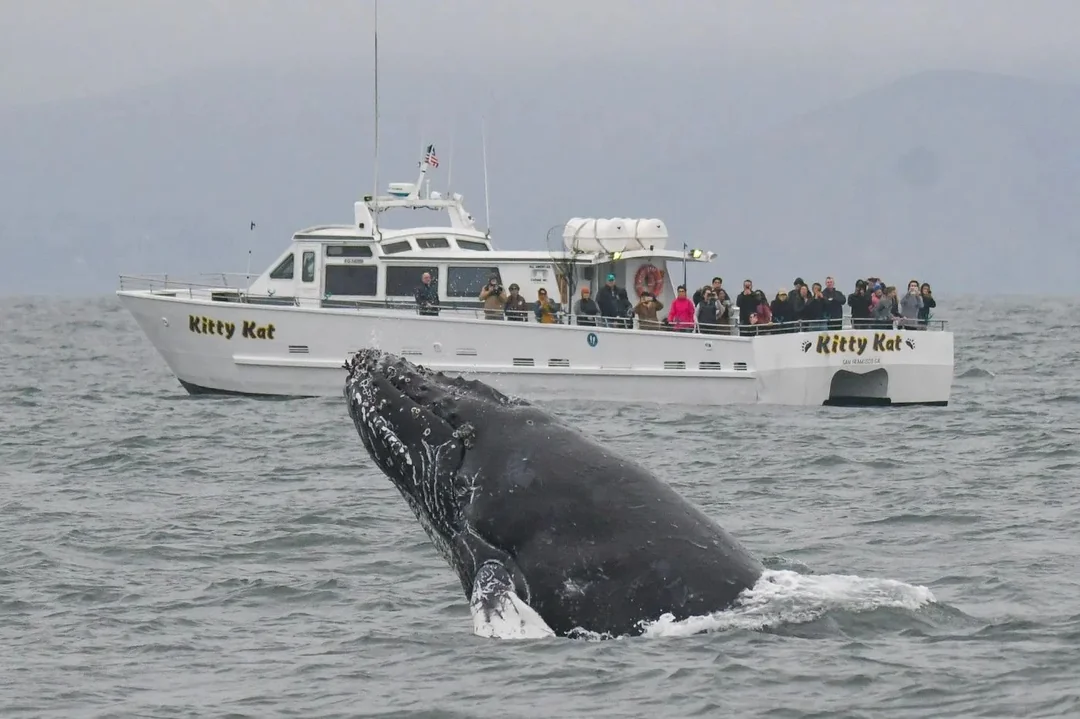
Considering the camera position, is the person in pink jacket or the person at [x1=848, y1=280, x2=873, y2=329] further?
the person at [x1=848, y1=280, x2=873, y2=329]

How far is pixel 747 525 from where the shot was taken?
15992mm

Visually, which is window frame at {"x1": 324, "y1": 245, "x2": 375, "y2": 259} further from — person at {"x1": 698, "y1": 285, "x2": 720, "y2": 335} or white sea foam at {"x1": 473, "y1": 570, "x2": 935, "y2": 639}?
white sea foam at {"x1": 473, "y1": 570, "x2": 935, "y2": 639}

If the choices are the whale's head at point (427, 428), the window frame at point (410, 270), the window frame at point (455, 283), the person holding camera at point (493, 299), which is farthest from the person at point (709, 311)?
the whale's head at point (427, 428)

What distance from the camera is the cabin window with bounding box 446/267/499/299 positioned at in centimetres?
2958

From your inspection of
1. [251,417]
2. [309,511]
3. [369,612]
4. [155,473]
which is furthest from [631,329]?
[369,612]

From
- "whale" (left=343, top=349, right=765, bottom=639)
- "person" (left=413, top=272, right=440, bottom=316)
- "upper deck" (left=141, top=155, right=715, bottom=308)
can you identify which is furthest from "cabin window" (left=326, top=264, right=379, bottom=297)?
"whale" (left=343, top=349, right=765, bottom=639)

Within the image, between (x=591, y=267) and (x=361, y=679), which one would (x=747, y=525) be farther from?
(x=591, y=267)

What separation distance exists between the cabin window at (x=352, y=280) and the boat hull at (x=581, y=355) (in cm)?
144

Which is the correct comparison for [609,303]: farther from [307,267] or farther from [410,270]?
[307,267]

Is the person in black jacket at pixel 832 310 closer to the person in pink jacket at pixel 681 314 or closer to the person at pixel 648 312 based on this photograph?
the person in pink jacket at pixel 681 314

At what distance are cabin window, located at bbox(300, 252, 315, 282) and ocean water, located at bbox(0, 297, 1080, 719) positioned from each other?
2.94m

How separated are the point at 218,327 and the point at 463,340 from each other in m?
4.20

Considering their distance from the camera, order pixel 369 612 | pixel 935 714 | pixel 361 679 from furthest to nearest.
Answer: pixel 369 612, pixel 361 679, pixel 935 714

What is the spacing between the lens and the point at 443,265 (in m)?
29.6
